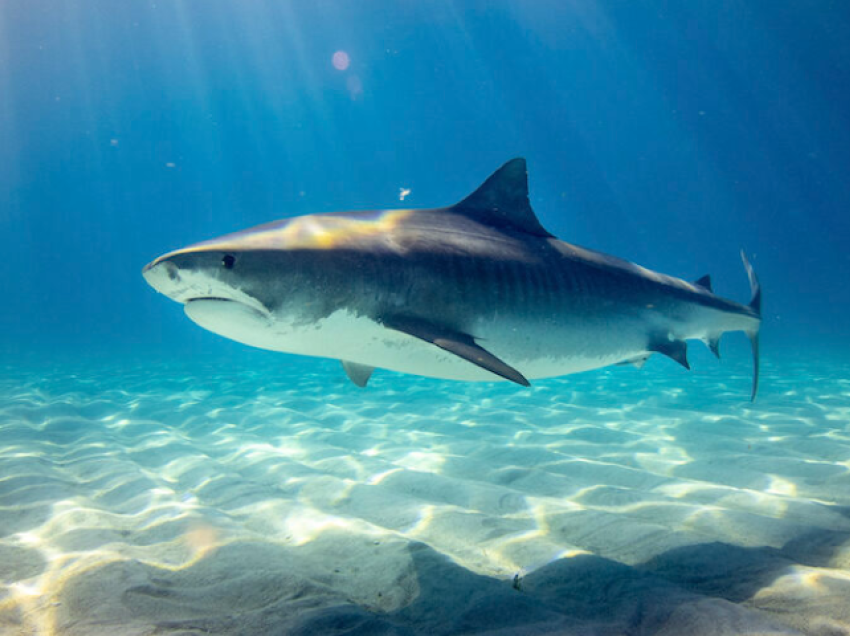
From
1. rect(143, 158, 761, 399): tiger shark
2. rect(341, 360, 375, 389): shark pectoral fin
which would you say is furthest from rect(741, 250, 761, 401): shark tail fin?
rect(341, 360, 375, 389): shark pectoral fin

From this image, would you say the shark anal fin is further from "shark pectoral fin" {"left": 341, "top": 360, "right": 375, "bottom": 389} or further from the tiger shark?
"shark pectoral fin" {"left": 341, "top": 360, "right": 375, "bottom": 389}

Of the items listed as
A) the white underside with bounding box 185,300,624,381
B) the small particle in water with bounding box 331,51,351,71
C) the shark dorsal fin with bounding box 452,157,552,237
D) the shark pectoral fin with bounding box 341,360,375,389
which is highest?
the small particle in water with bounding box 331,51,351,71

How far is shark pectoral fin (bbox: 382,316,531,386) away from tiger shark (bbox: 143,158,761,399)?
1cm

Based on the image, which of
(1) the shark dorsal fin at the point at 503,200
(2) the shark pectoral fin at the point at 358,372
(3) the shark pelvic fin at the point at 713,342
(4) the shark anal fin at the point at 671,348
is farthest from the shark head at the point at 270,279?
(3) the shark pelvic fin at the point at 713,342

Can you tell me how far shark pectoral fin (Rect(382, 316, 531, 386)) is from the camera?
254cm

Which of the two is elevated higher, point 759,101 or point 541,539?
point 759,101

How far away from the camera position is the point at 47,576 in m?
2.38

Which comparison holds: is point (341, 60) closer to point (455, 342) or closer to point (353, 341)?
point (353, 341)

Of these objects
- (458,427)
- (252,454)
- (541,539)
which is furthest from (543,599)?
(458,427)

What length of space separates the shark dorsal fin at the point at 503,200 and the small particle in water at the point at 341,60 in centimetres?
4553

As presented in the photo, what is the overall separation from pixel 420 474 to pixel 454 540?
1.56 m

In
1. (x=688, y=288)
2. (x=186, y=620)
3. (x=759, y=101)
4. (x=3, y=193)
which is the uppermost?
(x=3, y=193)

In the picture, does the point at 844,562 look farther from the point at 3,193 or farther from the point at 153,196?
the point at 3,193

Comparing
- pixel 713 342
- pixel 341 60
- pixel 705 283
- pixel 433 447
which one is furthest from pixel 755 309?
pixel 341 60
